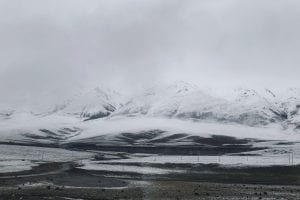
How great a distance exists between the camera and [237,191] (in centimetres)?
6153

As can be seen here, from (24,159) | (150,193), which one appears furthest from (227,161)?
(150,193)

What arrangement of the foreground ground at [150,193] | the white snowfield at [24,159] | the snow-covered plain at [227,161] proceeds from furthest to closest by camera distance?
the snow-covered plain at [227,161] → the white snowfield at [24,159] → the foreground ground at [150,193]

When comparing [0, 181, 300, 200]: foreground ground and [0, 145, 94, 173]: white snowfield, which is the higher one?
[0, 145, 94, 173]: white snowfield

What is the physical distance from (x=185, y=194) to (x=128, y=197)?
6813 millimetres

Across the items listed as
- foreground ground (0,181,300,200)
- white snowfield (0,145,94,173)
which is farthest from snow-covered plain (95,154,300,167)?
foreground ground (0,181,300,200)

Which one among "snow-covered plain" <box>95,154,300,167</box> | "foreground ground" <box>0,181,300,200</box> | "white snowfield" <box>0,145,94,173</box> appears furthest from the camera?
"snow-covered plain" <box>95,154,300,167</box>

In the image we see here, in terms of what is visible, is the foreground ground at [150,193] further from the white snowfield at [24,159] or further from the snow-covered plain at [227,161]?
the snow-covered plain at [227,161]

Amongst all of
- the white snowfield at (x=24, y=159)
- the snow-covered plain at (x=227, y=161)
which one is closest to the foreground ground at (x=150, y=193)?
the white snowfield at (x=24, y=159)

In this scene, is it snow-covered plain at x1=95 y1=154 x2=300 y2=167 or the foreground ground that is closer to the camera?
the foreground ground

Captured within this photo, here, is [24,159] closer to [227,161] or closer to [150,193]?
[227,161]

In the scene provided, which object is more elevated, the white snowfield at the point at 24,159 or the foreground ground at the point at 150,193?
the white snowfield at the point at 24,159

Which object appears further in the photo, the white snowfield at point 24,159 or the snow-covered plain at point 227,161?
the snow-covered plain at point 227,161

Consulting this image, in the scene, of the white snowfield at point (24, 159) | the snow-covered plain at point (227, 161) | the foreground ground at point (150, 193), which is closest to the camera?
the foreground ground at point (150, 193)

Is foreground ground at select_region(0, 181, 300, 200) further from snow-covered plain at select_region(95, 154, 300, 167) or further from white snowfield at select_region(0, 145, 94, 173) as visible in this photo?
snow-covered plain at select_region(95, 154, 300, 167)
